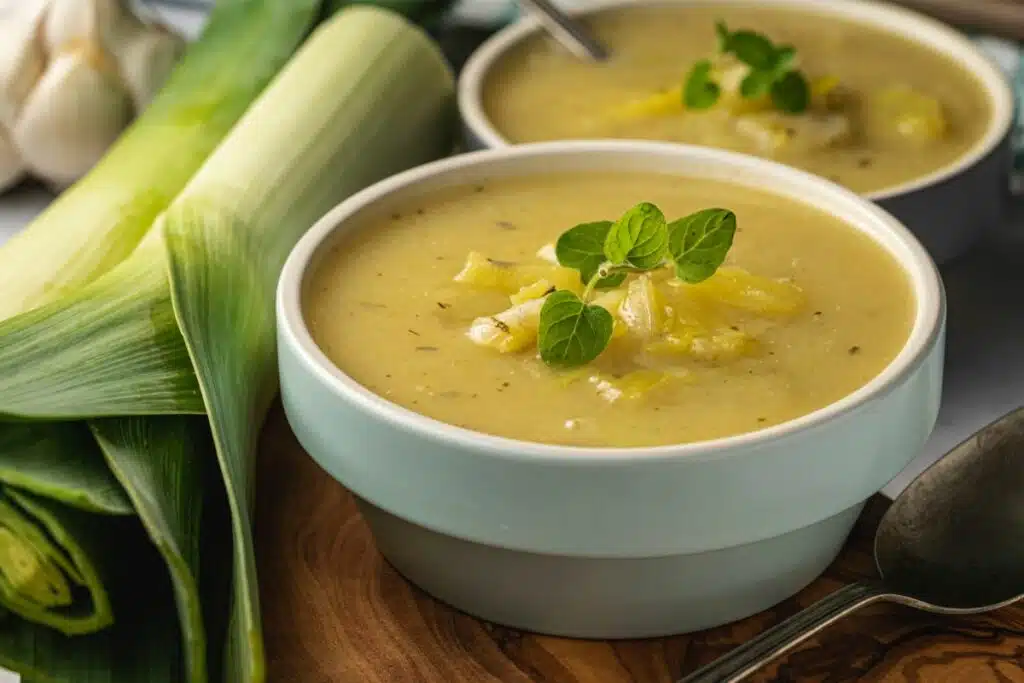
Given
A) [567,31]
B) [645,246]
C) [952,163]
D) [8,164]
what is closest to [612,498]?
[645,246]

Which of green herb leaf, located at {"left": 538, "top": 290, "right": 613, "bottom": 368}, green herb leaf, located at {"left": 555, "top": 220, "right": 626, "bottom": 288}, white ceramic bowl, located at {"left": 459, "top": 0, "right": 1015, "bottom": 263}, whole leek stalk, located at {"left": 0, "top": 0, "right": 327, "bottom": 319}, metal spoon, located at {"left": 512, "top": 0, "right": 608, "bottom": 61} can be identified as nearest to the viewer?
green herb leaf, located at {"left": 538, "top": 290, "right": 613, "bottom": 368}

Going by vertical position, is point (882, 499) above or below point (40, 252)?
below

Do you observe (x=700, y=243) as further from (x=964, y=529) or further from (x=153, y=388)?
(x=153, y=388)

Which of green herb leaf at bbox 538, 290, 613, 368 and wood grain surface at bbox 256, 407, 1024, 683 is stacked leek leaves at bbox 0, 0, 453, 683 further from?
green herb leaf at bbox 538, 290, 613, 368

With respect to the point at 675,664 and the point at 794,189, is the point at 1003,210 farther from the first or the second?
the point at 675,664

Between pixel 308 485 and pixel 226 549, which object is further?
pixel 308 485

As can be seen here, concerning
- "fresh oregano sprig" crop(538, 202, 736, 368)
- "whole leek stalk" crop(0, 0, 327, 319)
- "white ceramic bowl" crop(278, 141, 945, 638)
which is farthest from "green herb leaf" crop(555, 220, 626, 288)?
"whole leek stalk" crop(0, 0, 327, 319)

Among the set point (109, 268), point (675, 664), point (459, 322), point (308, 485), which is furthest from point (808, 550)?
point (109, 268)

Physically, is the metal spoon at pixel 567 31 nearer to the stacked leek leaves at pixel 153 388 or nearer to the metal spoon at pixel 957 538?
the stacked leek leaves at pixel 153 388

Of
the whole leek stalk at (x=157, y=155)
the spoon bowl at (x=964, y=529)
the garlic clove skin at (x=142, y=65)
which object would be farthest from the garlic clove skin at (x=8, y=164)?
the spoon bowl at (x=964, y=529)
